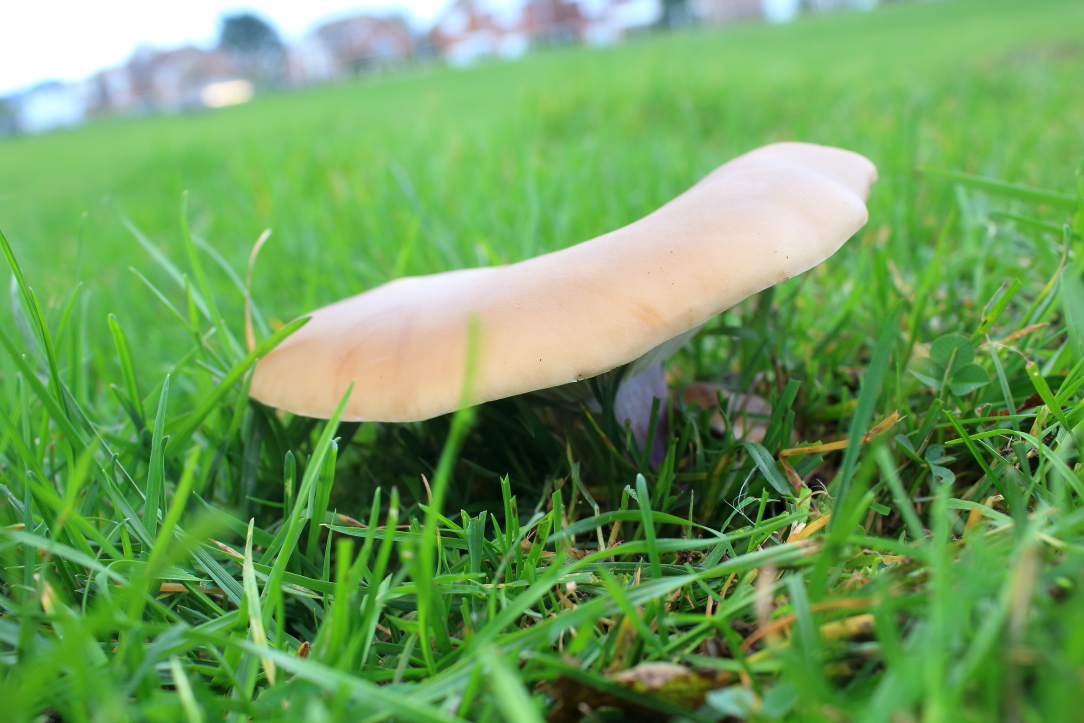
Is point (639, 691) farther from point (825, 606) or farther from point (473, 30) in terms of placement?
point (473, 30)

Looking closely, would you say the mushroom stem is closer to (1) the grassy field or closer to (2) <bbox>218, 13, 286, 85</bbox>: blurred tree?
(1) the grassy field

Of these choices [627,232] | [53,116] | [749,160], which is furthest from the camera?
[53,116]

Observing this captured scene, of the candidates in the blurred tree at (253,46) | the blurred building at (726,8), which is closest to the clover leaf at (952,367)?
the blurred building at (726,8)

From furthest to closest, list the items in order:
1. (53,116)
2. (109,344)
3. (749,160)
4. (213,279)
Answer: (53,116) → (213,279) → (109,344) → (749,160)

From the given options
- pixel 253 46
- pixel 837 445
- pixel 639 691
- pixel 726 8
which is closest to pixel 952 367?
pixel 837 445

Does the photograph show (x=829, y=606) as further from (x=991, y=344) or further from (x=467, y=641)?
(x=991, y=344)

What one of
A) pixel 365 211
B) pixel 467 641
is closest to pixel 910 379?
pixel 467 641
